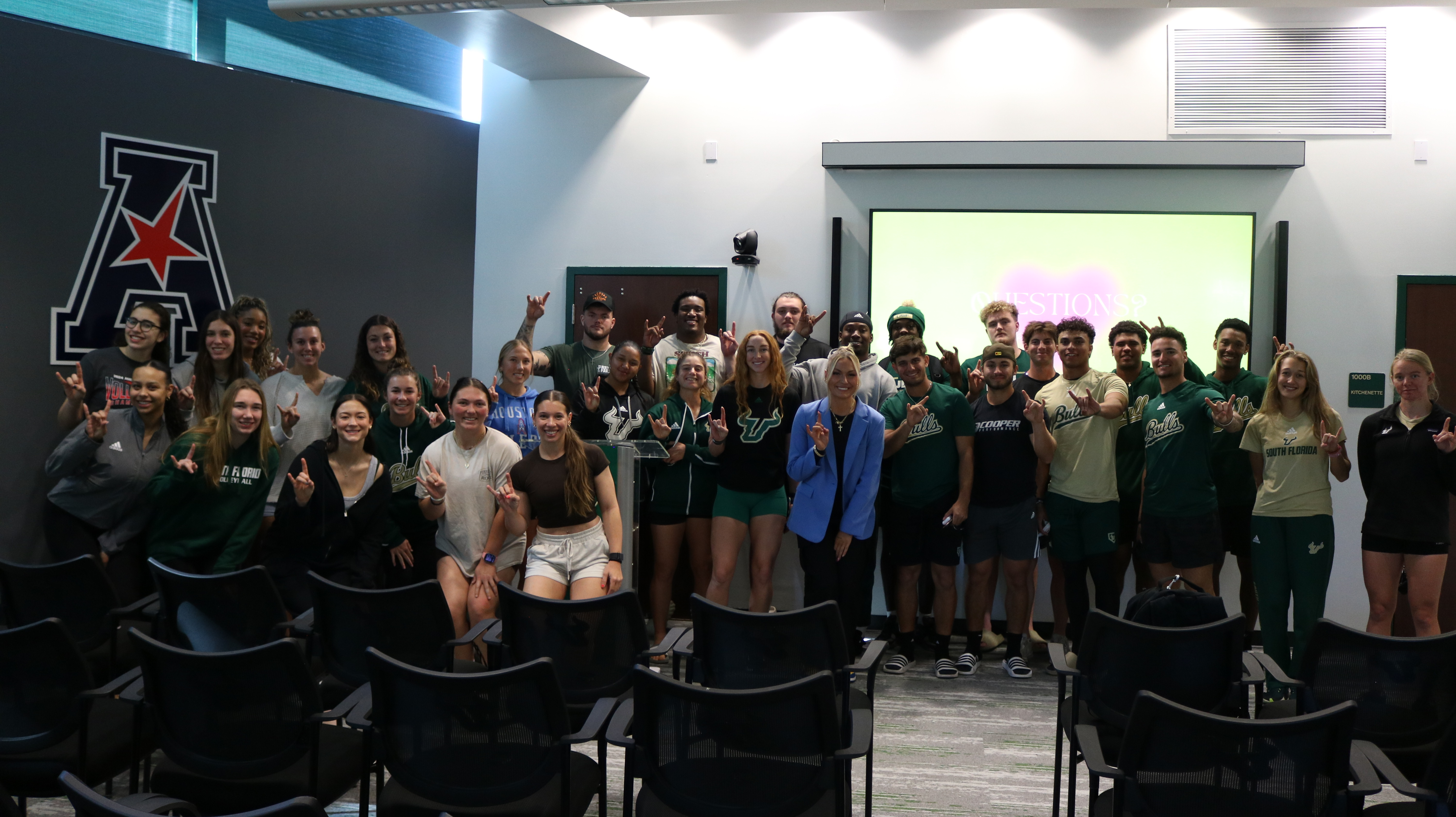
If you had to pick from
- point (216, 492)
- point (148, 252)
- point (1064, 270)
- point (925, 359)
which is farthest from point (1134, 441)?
point (148, 252)

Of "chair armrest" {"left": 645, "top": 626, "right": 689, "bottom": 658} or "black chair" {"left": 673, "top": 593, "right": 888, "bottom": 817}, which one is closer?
"black chair" {"left": 673, "top": 593, "right": 888, "bottom": 817}

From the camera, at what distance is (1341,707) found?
218 centimetres

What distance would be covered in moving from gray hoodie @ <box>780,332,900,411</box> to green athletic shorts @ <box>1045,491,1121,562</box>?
102 cm

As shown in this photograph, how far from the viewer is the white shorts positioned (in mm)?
4395

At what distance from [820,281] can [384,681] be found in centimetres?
463

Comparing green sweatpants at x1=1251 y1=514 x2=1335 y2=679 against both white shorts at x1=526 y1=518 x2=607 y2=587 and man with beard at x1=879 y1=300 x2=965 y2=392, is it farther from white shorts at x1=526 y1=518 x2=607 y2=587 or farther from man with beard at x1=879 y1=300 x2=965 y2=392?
white shorts at x1=526 y1=518 x2=607 y2=587

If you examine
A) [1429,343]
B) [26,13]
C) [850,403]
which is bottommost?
[850,403]

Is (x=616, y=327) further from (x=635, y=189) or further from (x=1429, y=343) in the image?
(x=1429, y=343)

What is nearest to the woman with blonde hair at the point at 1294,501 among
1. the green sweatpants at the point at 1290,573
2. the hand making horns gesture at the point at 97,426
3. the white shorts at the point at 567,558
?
the green sweatpants at the point at 1290,573

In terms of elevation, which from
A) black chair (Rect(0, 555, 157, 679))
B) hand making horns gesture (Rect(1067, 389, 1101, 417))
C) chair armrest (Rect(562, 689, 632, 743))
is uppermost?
hand making horns gesture (Rect(1067, 389, 1101, 417))

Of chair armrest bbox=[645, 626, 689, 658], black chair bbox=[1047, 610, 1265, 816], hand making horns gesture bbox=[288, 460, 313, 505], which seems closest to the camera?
black chair bbox=[1047, 610, 1265, 816]

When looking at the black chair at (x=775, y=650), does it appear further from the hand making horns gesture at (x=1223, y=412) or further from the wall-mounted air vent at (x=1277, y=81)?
the wall-mounted air vent at (x=1277, y=81)

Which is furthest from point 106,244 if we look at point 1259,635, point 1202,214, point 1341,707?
point 1259,635

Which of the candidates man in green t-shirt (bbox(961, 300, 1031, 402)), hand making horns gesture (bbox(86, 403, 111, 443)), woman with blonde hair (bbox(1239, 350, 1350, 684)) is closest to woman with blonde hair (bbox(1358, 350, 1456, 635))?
woman with blonde hair (bbox(1239, 350, 1350, 684))
